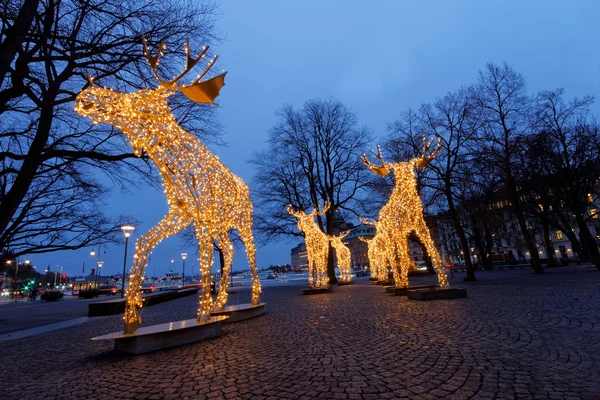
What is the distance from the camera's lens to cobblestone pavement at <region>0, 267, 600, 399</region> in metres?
2.80

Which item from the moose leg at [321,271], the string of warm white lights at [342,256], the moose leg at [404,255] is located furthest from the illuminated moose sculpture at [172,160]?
the string of warm white lights at [342,256]

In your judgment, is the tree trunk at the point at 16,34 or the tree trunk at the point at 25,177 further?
the tree trunk at the point at 25,177

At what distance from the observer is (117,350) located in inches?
195

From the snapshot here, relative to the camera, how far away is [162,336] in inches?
198

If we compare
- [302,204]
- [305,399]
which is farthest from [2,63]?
[302,204]

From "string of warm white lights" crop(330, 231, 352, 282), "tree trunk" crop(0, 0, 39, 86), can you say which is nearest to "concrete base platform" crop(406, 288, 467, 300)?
"string of warm white lights" crop(330, 231, 352, 282)

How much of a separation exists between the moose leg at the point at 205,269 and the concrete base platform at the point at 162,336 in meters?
0.23

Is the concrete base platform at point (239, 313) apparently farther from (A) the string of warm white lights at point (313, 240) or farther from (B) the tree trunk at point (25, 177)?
(A) the string of warm white lights at point (313, 240)

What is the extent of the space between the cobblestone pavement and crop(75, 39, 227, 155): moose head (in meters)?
3.43

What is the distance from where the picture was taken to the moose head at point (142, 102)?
15.4 feet

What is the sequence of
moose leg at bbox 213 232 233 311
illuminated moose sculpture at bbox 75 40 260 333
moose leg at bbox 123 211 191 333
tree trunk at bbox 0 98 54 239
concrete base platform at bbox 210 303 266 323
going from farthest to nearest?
1. concrete base platform at bbox 210 303 266 323
2. moose leg at bbox 213 232 233 311
3. tree trunk at bbox 0 98 54 239
4. moose leg at bbox 123 211 191 333
5. illuminated moose sculpture at bbox 75 40 260 333

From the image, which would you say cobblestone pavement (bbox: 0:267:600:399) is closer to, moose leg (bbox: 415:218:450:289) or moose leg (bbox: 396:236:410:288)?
moose leg (bbox: 415:218:450:289)

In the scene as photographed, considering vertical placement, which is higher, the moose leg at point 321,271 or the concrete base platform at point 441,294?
the moose leg at point 321,271

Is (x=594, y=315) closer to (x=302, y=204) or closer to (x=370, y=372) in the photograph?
(x=370, y=372)
